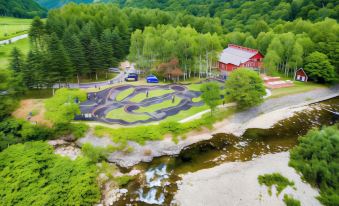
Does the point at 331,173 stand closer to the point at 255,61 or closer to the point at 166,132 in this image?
the point at 166,132

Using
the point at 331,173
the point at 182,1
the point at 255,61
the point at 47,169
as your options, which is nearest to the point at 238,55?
the point at 255,61

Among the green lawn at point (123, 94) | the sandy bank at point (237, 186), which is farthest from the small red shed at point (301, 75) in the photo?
the green lawn at point (123, 94)

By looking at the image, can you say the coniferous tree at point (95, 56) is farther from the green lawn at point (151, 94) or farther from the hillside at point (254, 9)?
the hillside at point (254, 9)

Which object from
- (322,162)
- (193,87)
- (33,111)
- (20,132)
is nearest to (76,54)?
(33,111)

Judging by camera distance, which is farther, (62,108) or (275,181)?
(62,108)

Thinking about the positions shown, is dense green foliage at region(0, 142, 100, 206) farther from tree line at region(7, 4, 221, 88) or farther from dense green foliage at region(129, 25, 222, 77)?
dense green foliage at region(129, 25, 222, 77)

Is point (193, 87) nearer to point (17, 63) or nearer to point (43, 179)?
point (17, 63)

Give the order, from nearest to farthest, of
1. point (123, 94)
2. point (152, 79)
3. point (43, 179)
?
point (43, 179) → point (123, 94) → point (152, 79)
